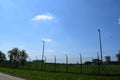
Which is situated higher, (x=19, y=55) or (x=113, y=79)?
(x=19, y=55)

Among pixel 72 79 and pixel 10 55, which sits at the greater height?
pixel 10 55

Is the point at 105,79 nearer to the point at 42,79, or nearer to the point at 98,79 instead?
the point at 98,79

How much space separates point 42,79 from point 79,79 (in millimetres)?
3784

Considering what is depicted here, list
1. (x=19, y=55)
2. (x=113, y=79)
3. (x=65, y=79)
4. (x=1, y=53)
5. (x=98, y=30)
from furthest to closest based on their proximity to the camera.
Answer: (x=1, y=53)
(x=19, y=55)
(x=98, y=30)
(x=65, y=79)
(x=113, y=79)

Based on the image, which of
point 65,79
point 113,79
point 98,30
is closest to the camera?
point 113,79

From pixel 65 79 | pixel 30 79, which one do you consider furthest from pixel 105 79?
pixel 30 79

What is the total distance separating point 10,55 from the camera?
303ft

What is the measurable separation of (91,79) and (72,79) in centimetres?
182

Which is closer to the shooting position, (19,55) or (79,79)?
(79,79)

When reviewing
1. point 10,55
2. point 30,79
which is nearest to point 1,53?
point 10,55

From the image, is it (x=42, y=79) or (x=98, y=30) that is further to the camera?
(x=98, y=30)

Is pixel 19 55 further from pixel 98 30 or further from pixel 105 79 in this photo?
pixel 105 79

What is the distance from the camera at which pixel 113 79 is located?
2188cm

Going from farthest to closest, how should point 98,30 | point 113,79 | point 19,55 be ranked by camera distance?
1. point 19,55
2. point 98,30
3. point 113,79
